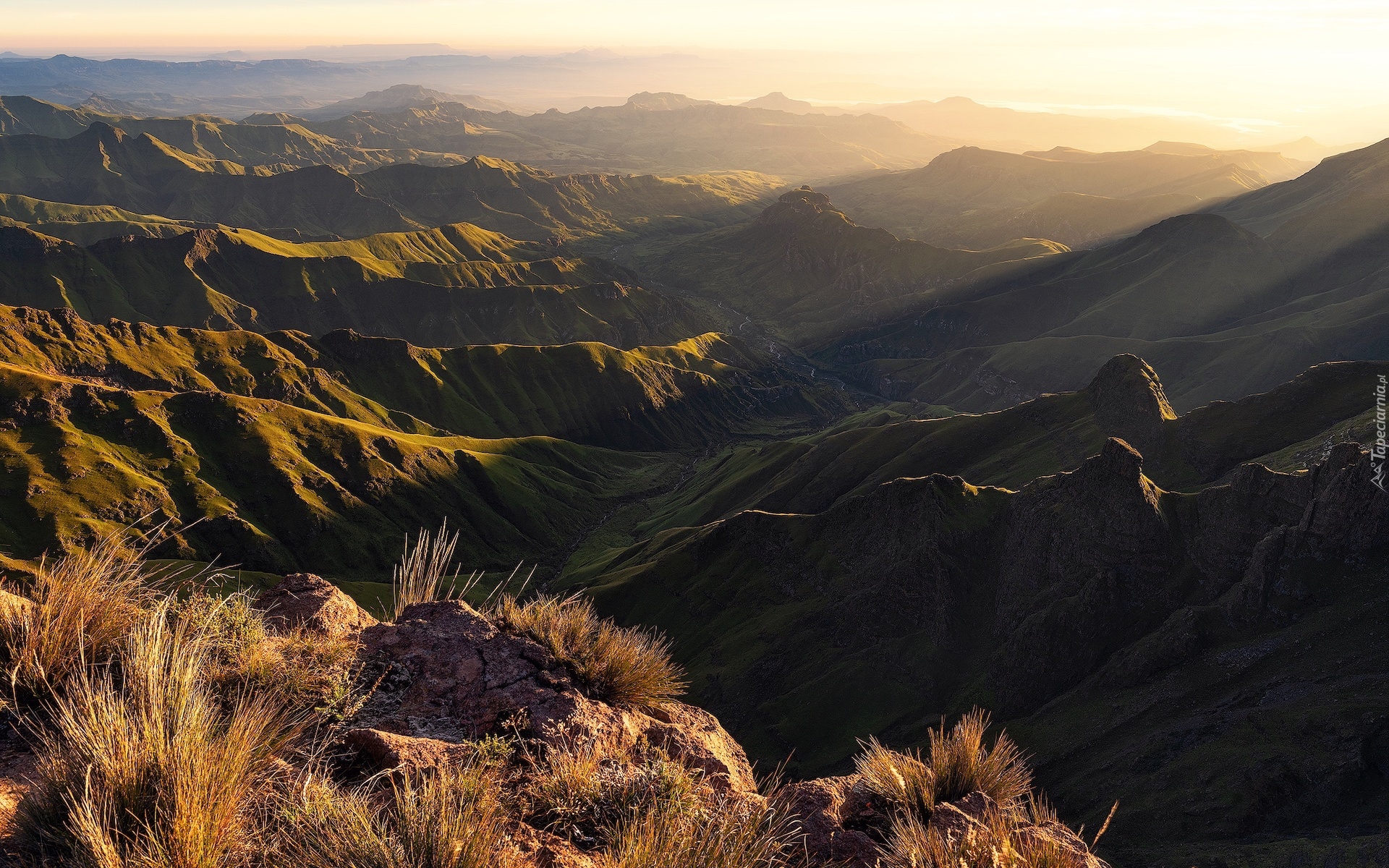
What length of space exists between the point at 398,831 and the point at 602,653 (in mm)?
6038

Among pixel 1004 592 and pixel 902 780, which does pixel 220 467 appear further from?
pixel 902 780

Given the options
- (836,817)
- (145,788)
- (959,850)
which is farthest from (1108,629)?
(145,788)

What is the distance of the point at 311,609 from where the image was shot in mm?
12758

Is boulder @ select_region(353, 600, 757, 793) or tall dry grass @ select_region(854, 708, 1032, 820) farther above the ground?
boulder @ select_region(353, 600, 757, 793)

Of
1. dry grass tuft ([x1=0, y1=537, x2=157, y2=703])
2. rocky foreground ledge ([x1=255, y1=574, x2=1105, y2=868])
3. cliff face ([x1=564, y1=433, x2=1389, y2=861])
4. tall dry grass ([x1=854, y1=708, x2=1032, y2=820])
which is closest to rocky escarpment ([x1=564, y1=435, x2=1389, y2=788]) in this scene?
cliff face ([x1=564, y1=433, x2=1389, y2=861])

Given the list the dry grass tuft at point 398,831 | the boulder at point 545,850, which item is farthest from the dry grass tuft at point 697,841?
the dry grass tuft at point 398,831

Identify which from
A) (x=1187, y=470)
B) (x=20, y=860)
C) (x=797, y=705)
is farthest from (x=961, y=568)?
(x=20, y=860)

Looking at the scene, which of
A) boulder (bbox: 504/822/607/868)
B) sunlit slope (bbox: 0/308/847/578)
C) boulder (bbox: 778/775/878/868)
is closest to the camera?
boulder (bbox: 504/822/607/868)

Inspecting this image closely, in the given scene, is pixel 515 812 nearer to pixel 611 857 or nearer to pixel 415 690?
pixel 611 857

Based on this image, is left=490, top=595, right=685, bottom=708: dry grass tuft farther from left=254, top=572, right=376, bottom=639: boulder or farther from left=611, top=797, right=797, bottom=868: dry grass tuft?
left=611, top=797, right=797, bottom=868: dry grass tuft

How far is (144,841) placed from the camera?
20.7 ft

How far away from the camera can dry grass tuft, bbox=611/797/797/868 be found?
7008mm

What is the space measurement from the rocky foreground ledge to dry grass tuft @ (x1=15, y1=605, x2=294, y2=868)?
74.4 inches

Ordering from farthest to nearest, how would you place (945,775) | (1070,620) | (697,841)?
(1070,620), (945,775), (697,841)
